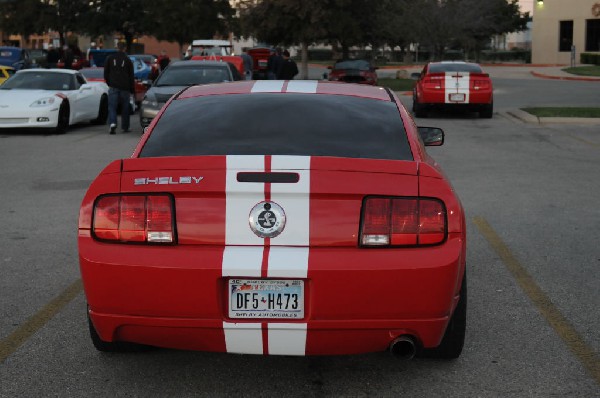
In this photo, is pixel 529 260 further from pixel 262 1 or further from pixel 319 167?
pixel 262 1

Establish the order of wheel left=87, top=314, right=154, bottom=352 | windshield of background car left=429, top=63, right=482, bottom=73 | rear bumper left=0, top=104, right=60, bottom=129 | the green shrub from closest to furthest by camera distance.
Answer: wheel left=87, top=314, right=154, bottom=352
rear bumper left=0, top=104, right=60, bottom=129
windshield of background car left=429, top=63, right=482, bottom=73
the green shrub

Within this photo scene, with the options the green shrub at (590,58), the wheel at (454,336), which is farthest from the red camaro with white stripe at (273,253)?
the green shrub at (590,58)

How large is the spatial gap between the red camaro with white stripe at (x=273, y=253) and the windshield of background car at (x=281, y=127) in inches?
16.3

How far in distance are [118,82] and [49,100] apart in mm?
1435

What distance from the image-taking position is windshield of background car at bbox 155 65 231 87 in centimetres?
1893

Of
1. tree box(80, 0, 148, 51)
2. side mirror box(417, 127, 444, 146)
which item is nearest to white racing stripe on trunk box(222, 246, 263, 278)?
side mirror box(417, 127, 444, 146)

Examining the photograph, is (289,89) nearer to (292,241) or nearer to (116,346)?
(292,241)

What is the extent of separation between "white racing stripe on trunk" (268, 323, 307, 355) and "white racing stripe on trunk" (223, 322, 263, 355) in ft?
0.19

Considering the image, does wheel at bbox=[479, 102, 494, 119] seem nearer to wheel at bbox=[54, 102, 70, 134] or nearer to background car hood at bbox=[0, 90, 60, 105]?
wheel at bbox=[54, 102, 70, 134]

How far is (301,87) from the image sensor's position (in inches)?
216

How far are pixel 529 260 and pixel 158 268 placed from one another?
13.2 feet

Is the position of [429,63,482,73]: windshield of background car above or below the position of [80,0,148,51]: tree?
below

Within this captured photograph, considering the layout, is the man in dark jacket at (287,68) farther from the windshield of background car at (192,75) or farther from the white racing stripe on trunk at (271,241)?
the white racing stripe on trunk at (271,241)

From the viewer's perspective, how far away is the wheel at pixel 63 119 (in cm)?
1841
